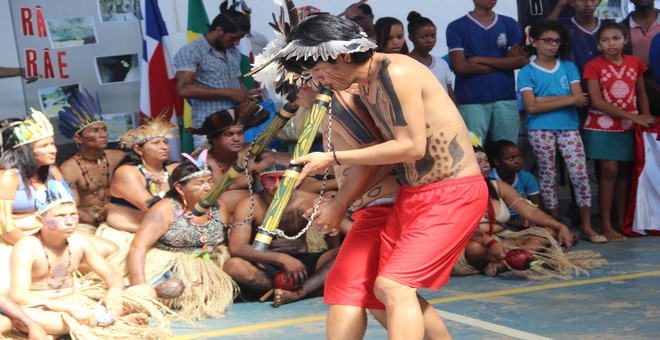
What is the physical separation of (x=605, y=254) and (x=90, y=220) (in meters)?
3.66

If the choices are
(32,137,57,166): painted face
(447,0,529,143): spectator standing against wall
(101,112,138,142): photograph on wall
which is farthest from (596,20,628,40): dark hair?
(32,137,57,166): painted face

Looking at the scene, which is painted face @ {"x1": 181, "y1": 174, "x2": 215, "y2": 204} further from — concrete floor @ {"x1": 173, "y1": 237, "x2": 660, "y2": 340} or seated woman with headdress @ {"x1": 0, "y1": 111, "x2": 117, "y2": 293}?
seated woman with headdress @ {"x1": 0, "y1": 111, "x2": 117, "y2": 293}

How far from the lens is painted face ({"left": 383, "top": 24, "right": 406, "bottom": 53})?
24.6 ft

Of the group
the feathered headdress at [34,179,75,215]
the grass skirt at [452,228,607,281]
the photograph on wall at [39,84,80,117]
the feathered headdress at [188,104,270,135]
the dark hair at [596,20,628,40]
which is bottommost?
the grass skirt at [452,228,607,281]

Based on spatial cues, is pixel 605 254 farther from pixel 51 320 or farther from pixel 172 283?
pixel 51 320

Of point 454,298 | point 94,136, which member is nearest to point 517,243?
point 454,298

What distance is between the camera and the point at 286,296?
6242 mm

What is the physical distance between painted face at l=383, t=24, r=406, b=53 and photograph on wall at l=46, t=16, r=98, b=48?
7.42 feet

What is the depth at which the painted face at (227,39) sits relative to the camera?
7477 mm

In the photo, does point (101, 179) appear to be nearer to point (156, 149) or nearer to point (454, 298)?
point (156, 149)

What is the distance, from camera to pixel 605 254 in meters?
7.30

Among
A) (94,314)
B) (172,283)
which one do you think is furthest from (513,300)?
(94,314)

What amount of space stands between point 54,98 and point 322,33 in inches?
Result: 181

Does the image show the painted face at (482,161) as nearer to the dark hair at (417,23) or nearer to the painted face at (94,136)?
the dark hair at (417,23)
